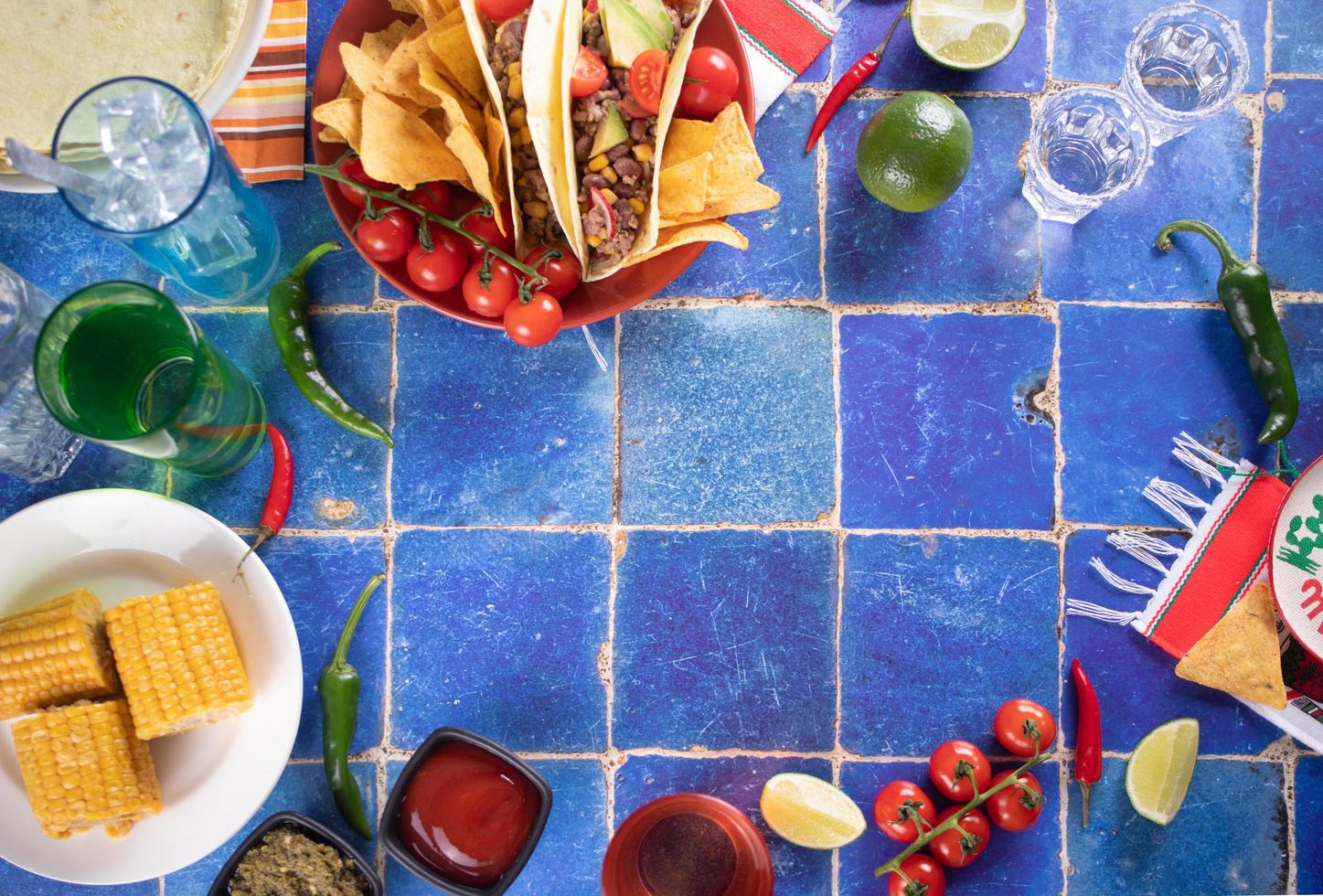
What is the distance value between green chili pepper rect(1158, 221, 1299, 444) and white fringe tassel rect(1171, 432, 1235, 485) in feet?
0.33

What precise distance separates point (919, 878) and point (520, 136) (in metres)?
1.75

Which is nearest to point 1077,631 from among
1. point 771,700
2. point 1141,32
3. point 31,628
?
point 771,700

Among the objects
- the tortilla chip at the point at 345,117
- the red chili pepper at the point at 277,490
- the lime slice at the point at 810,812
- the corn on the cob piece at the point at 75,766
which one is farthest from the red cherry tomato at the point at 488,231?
the lime slice at the point at 810,812

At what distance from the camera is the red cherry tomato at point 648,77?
5.74ft

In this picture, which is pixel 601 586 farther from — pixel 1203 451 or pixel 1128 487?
pixel 1203 451

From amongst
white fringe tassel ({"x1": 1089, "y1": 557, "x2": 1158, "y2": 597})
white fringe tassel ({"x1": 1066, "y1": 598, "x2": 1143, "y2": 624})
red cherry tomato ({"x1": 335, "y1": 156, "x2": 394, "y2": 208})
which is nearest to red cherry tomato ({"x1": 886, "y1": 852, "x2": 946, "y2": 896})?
white fringe tassel ({"x1": 1066, "y1": 598, "x2": 1143, "y2": 624})

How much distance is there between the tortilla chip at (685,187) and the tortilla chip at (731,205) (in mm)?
→ 11

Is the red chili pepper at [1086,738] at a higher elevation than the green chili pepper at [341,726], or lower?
higher

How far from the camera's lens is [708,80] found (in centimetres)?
A: 184

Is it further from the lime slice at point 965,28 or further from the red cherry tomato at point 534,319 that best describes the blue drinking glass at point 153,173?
the lime slice at point 965,28

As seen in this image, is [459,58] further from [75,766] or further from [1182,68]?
[1182,68]

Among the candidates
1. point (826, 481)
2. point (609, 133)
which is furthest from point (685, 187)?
point (826, 481)

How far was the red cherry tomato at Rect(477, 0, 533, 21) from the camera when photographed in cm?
179

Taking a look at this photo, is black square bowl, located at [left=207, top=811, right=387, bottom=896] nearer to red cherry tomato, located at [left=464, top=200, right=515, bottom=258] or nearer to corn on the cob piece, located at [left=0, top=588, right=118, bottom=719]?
corn on the cob piece, located at [left=0, top=588, right=118, bottom=719]
